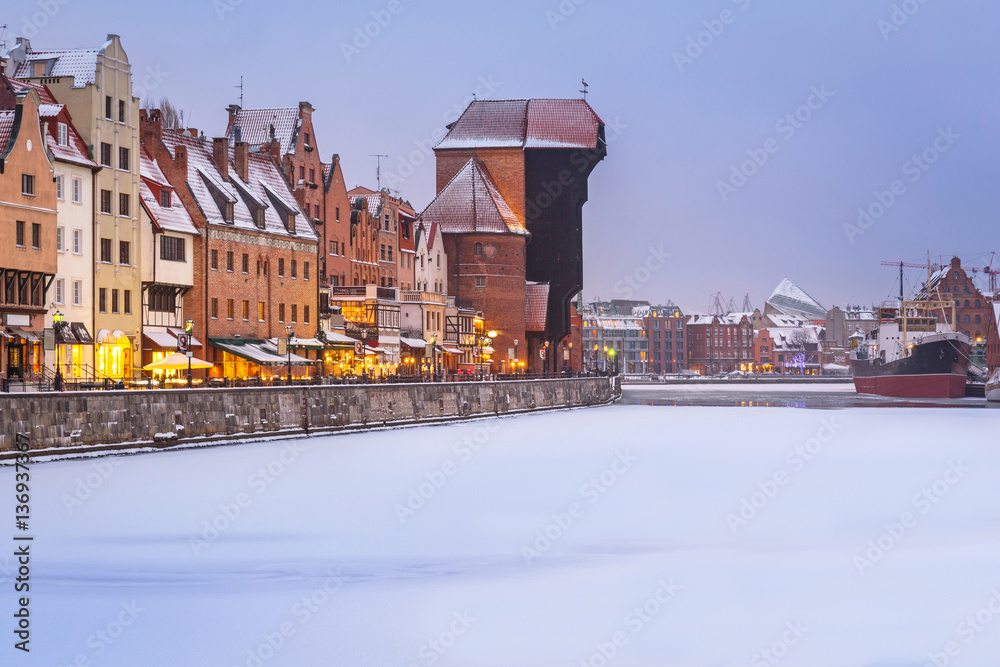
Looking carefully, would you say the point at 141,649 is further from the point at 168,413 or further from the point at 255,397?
the point at 255,397

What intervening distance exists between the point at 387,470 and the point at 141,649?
19290mm

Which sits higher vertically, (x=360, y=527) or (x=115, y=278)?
(x=115, y=278)

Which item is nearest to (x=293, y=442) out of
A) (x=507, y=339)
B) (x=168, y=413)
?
(x=168, y=413)

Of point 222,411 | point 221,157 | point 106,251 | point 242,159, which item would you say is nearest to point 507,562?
point 222,411

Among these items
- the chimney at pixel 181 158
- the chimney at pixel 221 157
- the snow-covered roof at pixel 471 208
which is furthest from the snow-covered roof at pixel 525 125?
the chimney at pixel 181 158

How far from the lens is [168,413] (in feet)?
123

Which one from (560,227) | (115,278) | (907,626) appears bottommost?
(907,626)
